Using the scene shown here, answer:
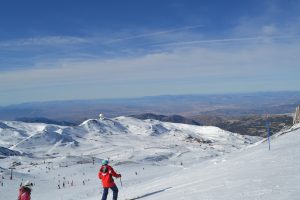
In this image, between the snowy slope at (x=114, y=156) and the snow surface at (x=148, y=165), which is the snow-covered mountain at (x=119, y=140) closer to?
the snowy slope at (x=114, y=156)

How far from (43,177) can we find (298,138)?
23.4 m

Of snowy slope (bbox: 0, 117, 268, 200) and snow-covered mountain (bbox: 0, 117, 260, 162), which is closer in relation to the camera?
snowy slope (bbox: 0, 117, 268, 200)

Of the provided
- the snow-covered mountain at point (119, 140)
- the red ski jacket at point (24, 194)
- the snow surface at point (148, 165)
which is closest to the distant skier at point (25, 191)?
the red ski jacket at point (24, 194)

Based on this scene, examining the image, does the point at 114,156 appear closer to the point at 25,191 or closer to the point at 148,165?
the point at 148,165

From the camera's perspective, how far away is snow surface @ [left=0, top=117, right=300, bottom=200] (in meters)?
14.0

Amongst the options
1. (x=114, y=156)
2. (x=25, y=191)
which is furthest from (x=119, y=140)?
(x=25, y=191)

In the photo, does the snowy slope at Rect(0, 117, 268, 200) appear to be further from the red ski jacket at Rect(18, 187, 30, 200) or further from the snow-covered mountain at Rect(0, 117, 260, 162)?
the red ski jacket at Rect(18, 187, 30, 200)

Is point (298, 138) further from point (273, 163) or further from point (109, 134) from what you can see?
point (109, 134)

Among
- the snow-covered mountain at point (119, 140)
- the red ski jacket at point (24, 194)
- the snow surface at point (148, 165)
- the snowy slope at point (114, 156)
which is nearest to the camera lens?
the red ski jacket at point (24, 194)

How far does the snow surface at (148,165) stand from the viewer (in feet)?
46.0

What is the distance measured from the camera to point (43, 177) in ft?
125

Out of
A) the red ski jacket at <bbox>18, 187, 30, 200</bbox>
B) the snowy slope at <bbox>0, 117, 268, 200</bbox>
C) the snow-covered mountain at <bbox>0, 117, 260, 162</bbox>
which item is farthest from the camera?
the snow-covered mountain at <bbox>0, 117, 260, 162</bbox>

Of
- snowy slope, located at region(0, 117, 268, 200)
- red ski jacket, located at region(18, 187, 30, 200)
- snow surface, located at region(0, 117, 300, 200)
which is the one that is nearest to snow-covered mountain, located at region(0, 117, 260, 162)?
snowy slope, located at region(0, 117, 268, 200)

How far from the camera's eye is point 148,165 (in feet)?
148
